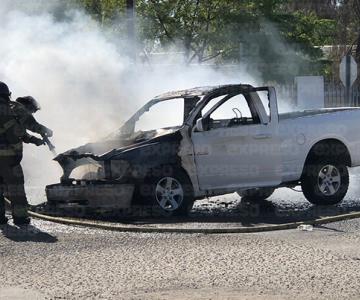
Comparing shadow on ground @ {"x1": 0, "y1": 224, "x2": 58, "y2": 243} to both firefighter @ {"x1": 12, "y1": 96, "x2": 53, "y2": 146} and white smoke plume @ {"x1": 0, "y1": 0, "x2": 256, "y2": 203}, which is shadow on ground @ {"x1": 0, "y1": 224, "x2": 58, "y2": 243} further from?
white smoke plume @ {"x1": 0, "y1": 0, "x2": 256, "y2": 203}

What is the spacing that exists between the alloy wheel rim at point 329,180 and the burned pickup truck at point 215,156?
1 centimetres

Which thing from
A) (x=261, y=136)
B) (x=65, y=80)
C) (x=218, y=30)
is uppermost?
(x=218, y=30)

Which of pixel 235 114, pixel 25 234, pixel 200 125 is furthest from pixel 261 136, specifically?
pixel 25 234

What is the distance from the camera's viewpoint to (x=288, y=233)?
8.41m

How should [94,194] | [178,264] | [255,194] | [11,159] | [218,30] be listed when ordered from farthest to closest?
[218,30] < [255,194] < [94,194] < [11,159] < [178,264]

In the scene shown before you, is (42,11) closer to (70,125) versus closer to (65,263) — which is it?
(70,125)

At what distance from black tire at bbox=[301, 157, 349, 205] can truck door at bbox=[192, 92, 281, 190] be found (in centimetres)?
52

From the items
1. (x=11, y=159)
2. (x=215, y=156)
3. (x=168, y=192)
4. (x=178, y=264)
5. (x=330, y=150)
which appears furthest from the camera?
(x=330, y=150)

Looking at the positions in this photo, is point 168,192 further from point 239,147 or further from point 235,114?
point 235,114

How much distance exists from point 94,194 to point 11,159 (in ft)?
3.70

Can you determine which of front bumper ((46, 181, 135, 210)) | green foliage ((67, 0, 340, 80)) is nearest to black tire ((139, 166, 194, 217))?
front bumper ((46, 181, 135, 210))

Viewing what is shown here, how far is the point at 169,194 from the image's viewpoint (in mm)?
9609

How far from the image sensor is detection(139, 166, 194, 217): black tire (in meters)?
9.55

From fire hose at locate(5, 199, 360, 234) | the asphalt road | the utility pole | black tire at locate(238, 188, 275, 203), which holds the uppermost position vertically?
the utility pole
